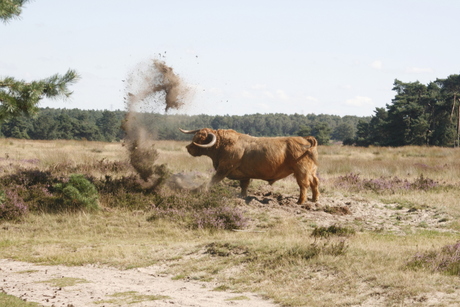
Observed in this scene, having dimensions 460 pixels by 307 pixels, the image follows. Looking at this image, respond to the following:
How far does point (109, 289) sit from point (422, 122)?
51505 mm

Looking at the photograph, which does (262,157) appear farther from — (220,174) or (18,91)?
(18,91)

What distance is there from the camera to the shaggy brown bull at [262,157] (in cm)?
1842

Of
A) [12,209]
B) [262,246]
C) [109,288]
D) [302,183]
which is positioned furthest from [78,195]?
[109,288]

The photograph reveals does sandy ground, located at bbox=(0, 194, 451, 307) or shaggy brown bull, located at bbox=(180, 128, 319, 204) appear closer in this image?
sandy ground, located at bbox=(0, 194, 451, 307)

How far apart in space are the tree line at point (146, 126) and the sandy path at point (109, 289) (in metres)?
3.78

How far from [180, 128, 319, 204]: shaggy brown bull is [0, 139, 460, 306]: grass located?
0.88 m

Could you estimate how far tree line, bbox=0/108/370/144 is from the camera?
64.5 feet

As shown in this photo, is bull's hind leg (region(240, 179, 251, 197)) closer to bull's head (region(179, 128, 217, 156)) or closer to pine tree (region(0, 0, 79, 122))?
bull's head (region(179, 128, 217, 156))

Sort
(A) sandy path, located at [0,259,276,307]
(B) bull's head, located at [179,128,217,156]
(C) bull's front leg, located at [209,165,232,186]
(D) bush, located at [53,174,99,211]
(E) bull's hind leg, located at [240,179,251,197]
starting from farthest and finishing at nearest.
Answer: (B) bull's head, located at [179,128,217,156] → (E) bull's hind leg, located at [240,179,251,197] → (C) bull's front leg, located at [209,165,232,186] → (D) bush, located at [53,174,99,211] → (A) sandy path, located at [0,259,276,307]

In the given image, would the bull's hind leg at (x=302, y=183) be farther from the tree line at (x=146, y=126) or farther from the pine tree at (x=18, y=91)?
the pine tree at (x=18, y=91)

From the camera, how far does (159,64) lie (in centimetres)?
1919

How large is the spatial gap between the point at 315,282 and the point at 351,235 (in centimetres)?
433

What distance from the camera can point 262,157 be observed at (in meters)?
18.4

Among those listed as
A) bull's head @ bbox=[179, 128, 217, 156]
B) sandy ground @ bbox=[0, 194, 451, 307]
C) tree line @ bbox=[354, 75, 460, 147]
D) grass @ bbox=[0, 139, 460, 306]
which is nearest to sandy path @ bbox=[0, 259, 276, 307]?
sandy ground @ bbox=[0, 194, 451, 307]
